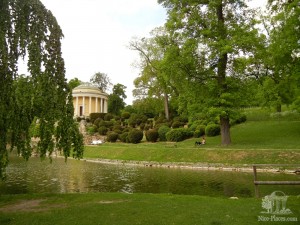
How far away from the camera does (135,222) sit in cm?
716

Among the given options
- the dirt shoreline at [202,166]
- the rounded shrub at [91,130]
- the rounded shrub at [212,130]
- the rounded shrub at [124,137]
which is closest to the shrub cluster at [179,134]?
the rounded shrub at [212,130]

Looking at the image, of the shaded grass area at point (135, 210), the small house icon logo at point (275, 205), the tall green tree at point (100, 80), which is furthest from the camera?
the tall green tree at point (100, 80)

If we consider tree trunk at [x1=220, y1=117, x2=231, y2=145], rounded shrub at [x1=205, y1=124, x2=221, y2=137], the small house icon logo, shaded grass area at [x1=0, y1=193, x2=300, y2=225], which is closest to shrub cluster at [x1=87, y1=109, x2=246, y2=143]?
rounded shrub at [x1=205, y1=124, x2=221, y2=137]

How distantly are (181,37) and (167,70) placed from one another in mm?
3146

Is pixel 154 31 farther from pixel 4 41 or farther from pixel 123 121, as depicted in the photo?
pixel 4 41

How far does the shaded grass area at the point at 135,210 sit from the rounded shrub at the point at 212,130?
74.5ft

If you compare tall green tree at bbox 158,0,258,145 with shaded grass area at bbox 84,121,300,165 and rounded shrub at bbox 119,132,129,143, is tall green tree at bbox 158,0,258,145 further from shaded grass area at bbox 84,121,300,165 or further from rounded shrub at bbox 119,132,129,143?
rounded shrub at bbox 119,132,129,143

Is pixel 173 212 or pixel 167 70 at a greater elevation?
pixel 167 70

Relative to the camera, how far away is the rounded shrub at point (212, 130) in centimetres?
3209

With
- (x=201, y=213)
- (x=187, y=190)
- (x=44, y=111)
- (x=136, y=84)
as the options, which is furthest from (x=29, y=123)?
(x=136, y=84)

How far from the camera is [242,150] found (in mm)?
21859

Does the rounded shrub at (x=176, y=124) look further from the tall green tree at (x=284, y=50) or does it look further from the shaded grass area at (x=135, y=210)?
the shaded grass area at (x=135, y=210)

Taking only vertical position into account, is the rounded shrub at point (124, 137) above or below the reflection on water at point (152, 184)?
above

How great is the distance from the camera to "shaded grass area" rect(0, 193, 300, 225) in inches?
287
